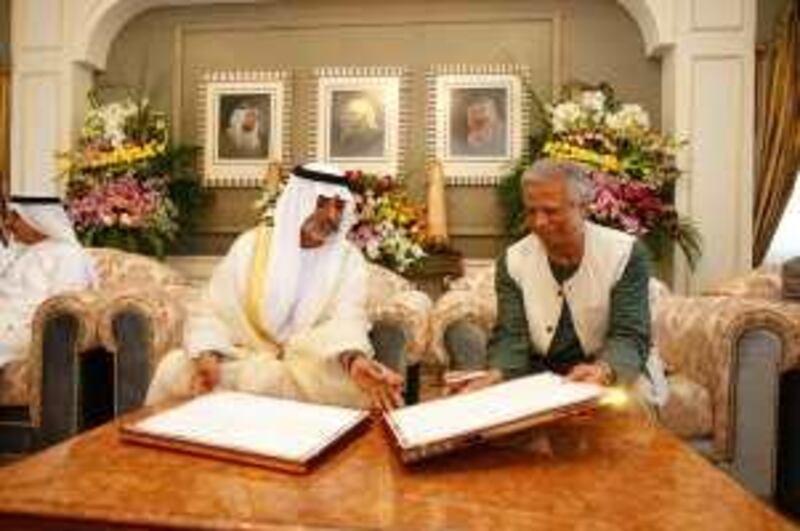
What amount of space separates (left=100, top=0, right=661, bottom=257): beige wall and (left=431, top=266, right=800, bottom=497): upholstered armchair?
2.41 m

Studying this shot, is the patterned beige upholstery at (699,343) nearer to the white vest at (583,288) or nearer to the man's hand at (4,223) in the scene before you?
the white vest at (583,288)

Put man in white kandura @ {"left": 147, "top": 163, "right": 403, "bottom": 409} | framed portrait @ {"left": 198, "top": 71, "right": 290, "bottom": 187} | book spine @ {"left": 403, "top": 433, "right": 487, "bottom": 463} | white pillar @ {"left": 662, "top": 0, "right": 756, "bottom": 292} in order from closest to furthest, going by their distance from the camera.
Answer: book spine @ {"left": 403, "top": 433, "right": 487, "bottom": 463}, man in white kandura @ {"left": 147, "top": 163, "right": 403, "bottom": 409}, white pillar @ {"left": 662, "top": 0, "right": 756, "bottom": 292}, framed portrait @ {"left": 198, "top": 71, "right": 290, "bottom": 187}

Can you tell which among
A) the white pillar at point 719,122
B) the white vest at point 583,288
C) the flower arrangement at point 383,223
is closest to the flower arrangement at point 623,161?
the white pillar at point 719,122

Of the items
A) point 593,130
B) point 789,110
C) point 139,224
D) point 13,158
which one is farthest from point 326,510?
point 13,158

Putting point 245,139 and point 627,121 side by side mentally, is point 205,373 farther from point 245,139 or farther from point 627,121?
point 245,139

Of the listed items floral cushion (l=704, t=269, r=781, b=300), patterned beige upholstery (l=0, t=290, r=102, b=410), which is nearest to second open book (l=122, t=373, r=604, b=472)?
patterned beige upholstery (l=0, t=290, r=102, b=410)

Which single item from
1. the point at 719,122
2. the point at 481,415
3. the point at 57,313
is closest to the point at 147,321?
the point at 57,313

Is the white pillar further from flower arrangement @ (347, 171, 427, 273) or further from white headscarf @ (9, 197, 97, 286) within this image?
white headscarf @ (9, 197, 97, 286)

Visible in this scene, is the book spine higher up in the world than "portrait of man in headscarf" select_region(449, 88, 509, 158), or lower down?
lower down

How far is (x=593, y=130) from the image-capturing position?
5.13 metres

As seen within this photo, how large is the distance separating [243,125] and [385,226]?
1.73 meters

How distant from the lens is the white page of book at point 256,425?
152cm

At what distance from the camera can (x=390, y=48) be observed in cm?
609

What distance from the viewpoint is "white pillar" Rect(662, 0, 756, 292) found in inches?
213
